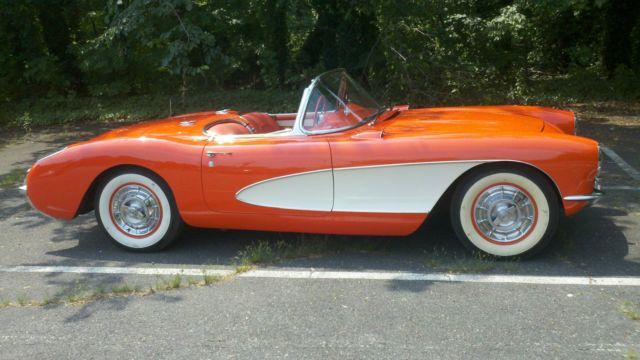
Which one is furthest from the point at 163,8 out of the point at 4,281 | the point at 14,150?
the point at 4,281

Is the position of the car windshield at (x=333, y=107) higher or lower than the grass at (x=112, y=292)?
higher

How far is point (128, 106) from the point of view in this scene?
13109 millimetres

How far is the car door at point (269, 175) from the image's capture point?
416 centimetres

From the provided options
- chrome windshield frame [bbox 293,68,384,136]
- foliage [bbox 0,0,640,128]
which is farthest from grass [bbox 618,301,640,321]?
foliage [bbox 0,0,640,128]

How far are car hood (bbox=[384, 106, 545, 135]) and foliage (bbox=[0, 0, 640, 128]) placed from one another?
6.47m

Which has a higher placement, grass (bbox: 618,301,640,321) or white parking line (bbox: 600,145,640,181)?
white parking line (bbox: 600,145,640,181)

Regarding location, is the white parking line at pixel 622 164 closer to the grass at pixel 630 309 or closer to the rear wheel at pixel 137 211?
the grass at pixel 630 309

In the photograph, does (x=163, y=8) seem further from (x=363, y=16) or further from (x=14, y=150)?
(x=363, y=16)

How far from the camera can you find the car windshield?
4402 mm

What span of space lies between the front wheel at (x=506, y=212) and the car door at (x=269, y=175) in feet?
3.15

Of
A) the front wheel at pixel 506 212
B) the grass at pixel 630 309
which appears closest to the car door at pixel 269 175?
the front wheel at pixel 506 212

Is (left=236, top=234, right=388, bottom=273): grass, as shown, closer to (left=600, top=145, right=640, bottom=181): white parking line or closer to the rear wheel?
the rear wheel

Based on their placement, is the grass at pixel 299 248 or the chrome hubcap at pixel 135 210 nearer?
the grass at pixel 299 248

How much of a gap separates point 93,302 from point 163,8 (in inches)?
217
